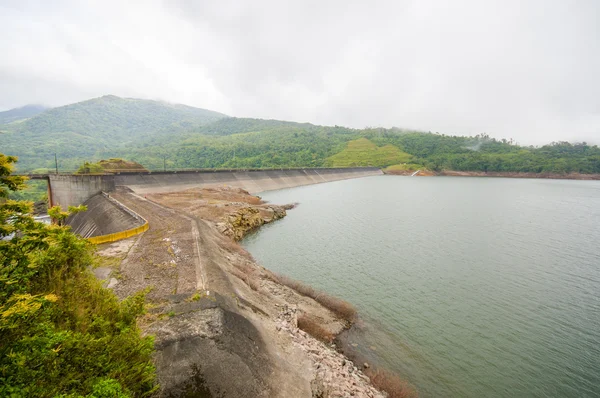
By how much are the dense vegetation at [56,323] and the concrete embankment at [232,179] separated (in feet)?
161

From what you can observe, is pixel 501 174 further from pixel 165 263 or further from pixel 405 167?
pixel 165 263

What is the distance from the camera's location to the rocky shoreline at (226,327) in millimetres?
8773

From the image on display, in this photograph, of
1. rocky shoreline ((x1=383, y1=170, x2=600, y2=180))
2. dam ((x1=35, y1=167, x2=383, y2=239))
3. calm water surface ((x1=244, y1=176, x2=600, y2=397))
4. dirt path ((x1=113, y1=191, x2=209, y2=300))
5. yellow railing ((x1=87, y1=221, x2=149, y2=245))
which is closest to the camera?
calm water surface ((x1=244, y1=176, x2=600, y2=397))

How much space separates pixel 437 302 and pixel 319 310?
7927mm

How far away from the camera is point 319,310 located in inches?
679

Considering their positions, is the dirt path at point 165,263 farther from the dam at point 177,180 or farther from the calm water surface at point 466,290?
the dam at point 177,180

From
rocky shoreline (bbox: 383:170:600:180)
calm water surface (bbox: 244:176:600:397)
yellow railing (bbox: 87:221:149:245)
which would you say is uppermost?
rocky shoreline (bbox: 383:170:600:180)

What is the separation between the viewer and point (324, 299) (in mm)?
18422

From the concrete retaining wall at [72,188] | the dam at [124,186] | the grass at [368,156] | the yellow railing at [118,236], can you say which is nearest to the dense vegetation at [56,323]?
the yellow railing at [118,236]

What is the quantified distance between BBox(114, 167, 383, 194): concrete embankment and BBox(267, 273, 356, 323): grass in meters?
41.8

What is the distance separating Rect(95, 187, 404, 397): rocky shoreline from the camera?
28.8 ft

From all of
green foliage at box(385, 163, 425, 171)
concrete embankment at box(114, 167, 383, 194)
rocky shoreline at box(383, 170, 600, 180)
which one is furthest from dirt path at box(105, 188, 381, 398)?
green foliage at box(385, 163, 425, 171)

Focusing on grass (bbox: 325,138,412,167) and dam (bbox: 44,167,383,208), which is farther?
grass (bbox: 325,138,412,167)

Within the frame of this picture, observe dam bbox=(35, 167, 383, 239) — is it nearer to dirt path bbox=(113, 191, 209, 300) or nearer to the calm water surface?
dirt path bbox=(113, 191, 209, 300)
